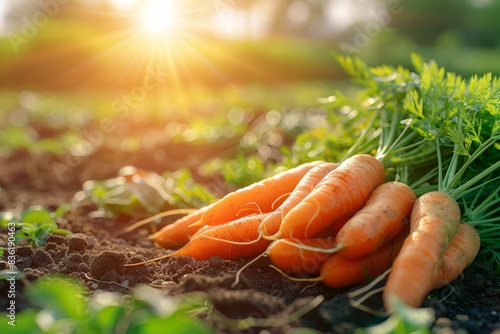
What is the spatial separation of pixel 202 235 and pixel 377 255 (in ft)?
2.97

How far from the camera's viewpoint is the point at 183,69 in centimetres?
2039

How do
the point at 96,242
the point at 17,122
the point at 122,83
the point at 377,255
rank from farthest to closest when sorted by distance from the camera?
the point at 122,83, the point at 17,122, the point at 96,242, the point at 377,255

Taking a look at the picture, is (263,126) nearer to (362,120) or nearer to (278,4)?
(362,120)

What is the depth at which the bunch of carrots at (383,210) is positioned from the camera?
261 centimetres

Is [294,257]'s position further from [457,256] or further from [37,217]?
[37,217]

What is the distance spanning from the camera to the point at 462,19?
3634cm

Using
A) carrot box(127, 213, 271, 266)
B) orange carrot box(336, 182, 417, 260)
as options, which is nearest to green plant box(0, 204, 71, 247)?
carrot box(127, 213, 271, 266)

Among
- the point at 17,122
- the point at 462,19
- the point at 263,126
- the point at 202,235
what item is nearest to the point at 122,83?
the point at 17,122

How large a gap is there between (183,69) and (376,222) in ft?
60.1

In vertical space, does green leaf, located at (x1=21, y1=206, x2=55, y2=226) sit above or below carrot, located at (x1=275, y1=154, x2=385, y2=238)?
above

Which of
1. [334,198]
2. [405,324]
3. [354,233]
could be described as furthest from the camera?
[334,198]

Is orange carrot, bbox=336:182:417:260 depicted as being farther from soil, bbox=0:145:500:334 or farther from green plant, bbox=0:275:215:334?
green plant, bbox=0:275:215:334

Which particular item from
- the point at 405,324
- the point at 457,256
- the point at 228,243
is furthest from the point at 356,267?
the point at 405,324

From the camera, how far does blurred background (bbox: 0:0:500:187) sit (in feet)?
23.9
